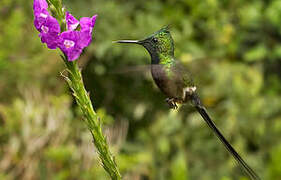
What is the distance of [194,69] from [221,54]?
487mm

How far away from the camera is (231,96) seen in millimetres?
4734

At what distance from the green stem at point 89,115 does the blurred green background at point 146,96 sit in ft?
7.21

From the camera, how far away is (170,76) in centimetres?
122

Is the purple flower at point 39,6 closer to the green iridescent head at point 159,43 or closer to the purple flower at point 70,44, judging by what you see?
the purple flower at point 70,44

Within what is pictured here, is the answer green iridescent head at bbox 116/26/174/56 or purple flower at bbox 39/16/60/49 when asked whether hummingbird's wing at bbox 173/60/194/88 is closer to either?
green iridescent head at bbox 116/26/174/56

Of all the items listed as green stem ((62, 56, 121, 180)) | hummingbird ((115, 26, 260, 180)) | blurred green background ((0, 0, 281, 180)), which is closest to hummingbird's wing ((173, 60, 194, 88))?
hummingbird ((115, 26, 260, 180))

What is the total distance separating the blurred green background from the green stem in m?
2.20

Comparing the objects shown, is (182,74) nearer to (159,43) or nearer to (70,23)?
(159,43)

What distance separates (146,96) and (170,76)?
3677 mm

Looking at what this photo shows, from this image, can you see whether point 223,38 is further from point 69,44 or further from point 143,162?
point 69,44

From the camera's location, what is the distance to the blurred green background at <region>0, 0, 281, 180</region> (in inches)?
148

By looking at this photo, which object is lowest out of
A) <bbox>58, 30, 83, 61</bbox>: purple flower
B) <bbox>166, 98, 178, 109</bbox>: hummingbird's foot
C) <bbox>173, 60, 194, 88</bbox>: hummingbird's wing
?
<bbox>166, 98, 178, 109</bbox>: hummingbird's foot

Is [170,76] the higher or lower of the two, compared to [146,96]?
higher

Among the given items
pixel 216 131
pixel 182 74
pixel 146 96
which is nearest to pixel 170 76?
pixel 182 74
